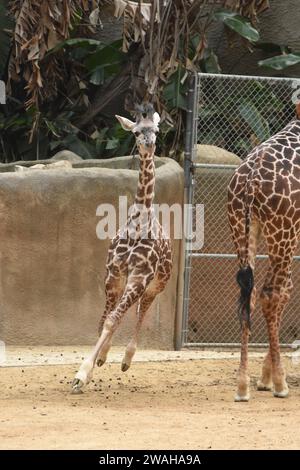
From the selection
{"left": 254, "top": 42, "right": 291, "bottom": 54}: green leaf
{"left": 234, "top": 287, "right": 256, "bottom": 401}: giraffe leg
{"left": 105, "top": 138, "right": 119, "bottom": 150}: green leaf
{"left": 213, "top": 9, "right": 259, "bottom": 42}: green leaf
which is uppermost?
{"left": 213, "top": 9, "right": 259, "bottom": 42}: green leaf

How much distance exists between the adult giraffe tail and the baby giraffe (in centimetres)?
65

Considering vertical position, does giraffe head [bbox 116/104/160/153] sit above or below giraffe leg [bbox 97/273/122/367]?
above

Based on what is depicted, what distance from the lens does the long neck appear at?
8.18 meters

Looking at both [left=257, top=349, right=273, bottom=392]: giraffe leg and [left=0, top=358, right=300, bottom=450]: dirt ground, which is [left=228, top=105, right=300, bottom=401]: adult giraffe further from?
[left=0, top=358, right=300, bottom=450]: dirt ground

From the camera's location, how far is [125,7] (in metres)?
11.4

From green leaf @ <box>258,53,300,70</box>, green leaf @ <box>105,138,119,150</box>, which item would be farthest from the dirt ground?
green leaf @ <box>258,53,300,70</box>

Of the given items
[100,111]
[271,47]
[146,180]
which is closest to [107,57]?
[100,111]

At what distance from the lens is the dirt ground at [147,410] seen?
6.12m

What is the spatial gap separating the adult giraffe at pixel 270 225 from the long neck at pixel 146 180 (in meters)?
0.62

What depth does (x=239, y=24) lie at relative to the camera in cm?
1196

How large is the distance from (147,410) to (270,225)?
161 centimetres

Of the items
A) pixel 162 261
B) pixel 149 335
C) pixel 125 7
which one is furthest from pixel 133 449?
pixel 125 7

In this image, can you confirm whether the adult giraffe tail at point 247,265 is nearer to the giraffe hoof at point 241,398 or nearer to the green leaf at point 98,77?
the giraffe hoof at point 241,398
